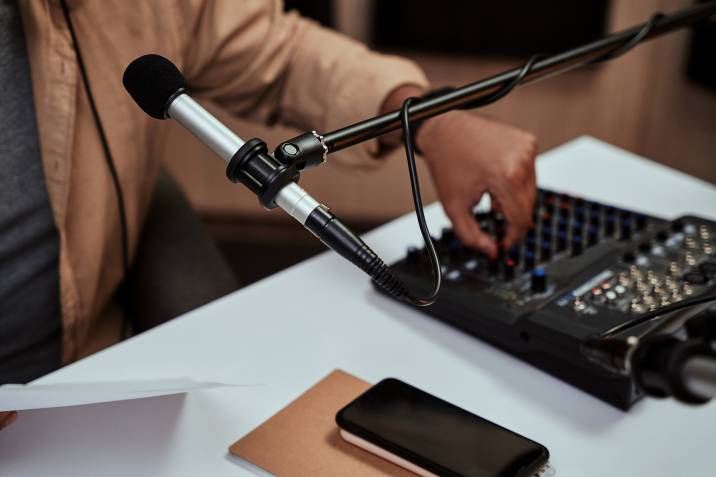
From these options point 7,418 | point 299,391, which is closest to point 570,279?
point 299,391

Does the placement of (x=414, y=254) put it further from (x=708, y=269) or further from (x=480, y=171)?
(x=708, y=269)

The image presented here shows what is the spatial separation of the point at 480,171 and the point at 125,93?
1.32 ft

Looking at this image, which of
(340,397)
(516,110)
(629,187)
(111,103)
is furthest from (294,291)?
(516,110)

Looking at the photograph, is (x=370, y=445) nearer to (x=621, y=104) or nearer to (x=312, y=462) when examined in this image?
(x=312, y=462)

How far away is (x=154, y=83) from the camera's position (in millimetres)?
484

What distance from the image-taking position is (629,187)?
3.44ft

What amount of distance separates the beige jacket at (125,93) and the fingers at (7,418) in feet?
0.91

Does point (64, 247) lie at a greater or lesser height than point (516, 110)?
greater

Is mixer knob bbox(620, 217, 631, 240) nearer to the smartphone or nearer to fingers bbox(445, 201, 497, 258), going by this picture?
fingers bbox(445, 201, 497, 258)

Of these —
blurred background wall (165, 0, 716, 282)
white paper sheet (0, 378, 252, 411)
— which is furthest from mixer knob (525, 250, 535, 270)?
blurred background wall (165, 0, 716, 282)

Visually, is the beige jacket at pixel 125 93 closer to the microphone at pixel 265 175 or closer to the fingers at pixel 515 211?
the fingers at pixel 515 211

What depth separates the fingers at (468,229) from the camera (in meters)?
0.76

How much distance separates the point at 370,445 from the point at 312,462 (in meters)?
0.04

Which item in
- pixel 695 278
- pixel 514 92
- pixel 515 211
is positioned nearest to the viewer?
pixel 695 278
